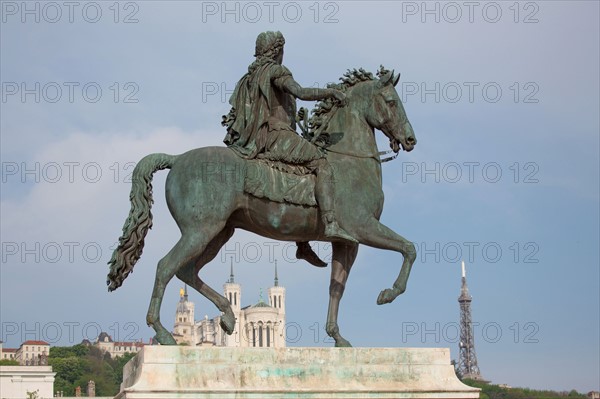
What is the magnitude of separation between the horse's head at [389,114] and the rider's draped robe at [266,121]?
99 centimetres

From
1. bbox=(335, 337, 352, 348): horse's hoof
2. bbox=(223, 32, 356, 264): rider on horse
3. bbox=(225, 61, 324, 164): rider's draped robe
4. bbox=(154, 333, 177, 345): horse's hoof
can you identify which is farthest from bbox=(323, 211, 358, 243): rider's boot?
bbox=(154, 333, 177, 345): horse's hoof

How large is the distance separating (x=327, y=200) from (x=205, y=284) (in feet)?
6.67

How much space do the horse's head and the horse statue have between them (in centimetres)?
1

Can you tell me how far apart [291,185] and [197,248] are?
149 centimetres

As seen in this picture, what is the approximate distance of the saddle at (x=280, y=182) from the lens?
1531cm

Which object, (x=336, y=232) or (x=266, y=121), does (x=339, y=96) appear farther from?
(x=336, y=232)

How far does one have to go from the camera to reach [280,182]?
50.6 feet

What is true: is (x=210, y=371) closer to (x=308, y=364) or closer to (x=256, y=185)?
(x=308, y=364)

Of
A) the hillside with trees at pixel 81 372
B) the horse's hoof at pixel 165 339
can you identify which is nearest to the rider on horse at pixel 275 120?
the horse's hoof at pixel 165 339

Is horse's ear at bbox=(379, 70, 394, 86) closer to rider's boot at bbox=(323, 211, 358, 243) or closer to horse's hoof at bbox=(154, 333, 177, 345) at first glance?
rider's boot at bbox=(323, 211, 358, 243)

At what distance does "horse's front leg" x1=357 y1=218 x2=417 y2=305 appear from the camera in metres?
15.2

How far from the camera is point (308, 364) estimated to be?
1462 centimetres

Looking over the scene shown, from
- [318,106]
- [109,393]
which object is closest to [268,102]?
[318,106]

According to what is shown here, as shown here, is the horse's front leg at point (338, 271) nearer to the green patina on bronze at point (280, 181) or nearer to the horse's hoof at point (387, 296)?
the green patina on bronze at point (280, 181)
